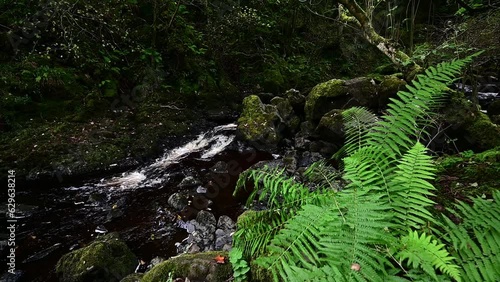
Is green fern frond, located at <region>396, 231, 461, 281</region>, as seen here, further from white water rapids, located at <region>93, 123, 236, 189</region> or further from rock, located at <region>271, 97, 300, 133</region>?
rock, located at <region>271, 97, 300, 133</region>

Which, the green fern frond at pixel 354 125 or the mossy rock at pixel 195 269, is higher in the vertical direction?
the green fern frond at pixel 354 125

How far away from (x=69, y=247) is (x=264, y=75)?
36.1 feet

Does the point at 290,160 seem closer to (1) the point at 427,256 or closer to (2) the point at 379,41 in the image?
(2) the point at 379,41

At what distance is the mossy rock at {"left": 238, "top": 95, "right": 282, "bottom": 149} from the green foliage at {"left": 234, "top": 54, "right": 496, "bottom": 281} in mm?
6033

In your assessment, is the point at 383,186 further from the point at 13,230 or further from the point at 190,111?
the point at 190,111

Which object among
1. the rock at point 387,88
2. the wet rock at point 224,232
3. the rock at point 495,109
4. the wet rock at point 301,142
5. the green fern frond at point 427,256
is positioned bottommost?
the rock at point 495,109

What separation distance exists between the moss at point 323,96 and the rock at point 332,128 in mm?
879

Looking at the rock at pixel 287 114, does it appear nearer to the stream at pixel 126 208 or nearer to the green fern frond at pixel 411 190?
the stream at pixel 126 208

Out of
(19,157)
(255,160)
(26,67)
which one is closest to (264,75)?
(255,160)

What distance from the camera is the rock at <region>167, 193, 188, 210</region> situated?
5.82m

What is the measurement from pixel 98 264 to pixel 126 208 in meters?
2.07

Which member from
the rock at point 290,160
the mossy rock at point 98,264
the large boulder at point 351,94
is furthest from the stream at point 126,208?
the large boulder at point 351,94

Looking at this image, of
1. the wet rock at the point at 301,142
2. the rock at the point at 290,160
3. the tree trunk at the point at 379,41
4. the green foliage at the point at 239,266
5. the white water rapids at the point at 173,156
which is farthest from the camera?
the wet rock at the point at 301,142

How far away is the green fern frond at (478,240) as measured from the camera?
5.30 ft
